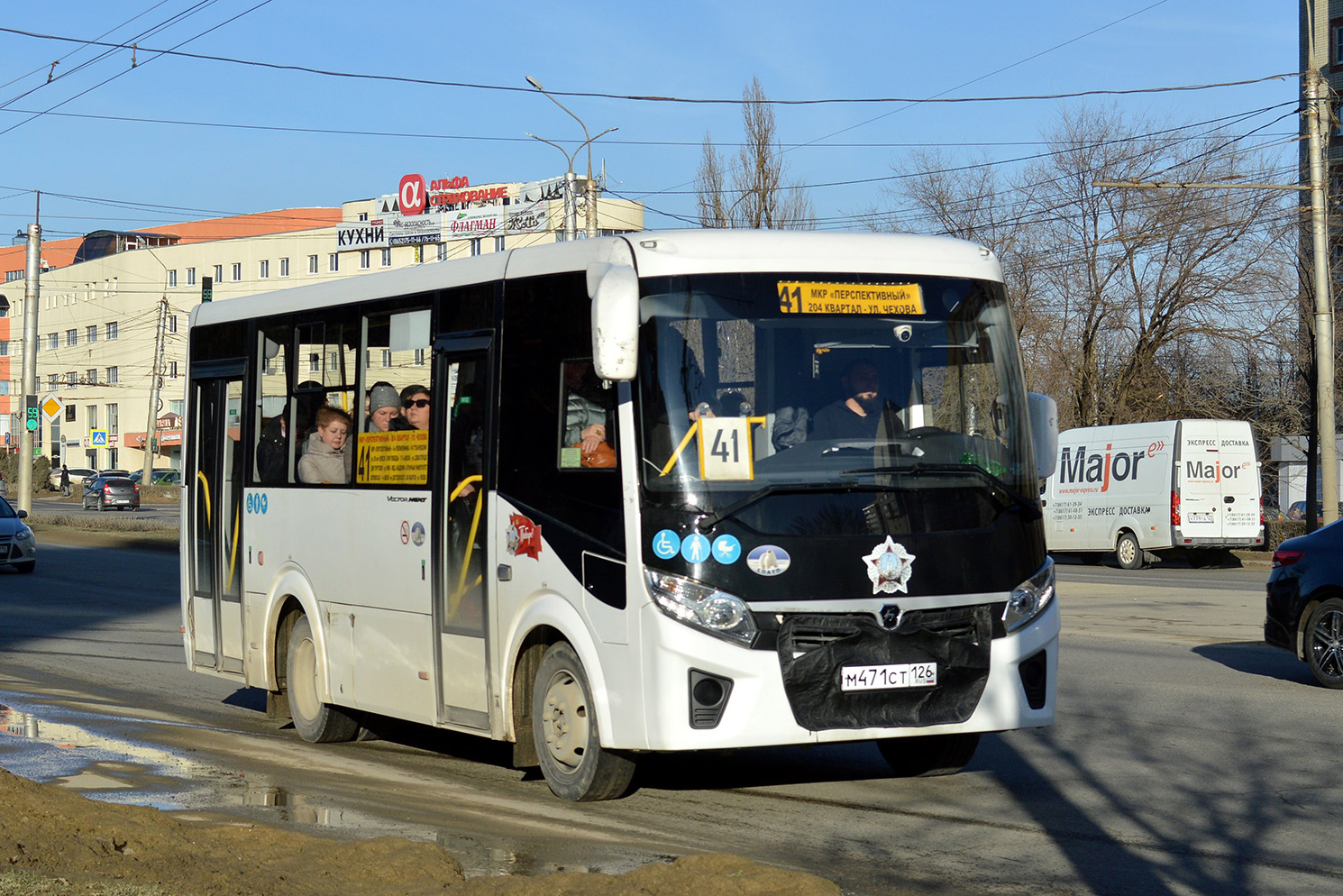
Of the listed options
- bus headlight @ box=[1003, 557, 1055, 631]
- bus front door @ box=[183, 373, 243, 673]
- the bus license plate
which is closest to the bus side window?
the bus license plate

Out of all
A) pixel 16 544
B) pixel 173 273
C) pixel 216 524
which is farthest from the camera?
pixel 173 273

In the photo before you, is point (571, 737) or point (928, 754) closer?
point (571, 737)

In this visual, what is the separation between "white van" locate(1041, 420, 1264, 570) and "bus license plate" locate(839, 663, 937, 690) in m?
23.5

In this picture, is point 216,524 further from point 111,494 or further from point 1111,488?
point 111,494

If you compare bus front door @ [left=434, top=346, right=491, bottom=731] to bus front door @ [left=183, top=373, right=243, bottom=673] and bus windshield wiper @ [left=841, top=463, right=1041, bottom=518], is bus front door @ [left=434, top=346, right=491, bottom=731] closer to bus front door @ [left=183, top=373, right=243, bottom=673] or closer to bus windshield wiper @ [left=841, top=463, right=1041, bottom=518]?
bus windshield wiper @ [left=841, top=463, right=1041, bottom=518]

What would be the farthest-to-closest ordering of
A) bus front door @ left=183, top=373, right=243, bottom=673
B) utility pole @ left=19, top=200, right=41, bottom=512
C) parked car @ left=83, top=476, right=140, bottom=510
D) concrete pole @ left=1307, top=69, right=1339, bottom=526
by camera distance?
parked car @ left=83, top=476, right=140, bottom=510, utility pole @ left=19, top=200, right=41, bottom=512, concrete pole @ left=1307, top=69, right=1339, bottom=526, bus front door @ left=183, top=373, right=243, bottom=673

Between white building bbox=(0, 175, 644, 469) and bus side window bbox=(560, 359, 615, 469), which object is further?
white building bbox=(0, 175, 644, 469)

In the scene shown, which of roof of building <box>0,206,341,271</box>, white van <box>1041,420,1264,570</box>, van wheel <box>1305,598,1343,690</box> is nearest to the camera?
van wheel <box>1305,598,1343,690</box>

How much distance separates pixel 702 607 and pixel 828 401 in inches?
45.0

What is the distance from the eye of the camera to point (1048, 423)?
27.4ft

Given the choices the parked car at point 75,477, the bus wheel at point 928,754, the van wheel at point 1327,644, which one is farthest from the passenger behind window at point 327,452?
the parked car at point 75,477

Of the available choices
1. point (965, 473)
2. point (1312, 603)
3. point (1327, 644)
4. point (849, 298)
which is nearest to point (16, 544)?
point (1312, 603)

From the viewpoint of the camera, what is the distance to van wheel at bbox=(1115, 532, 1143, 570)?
31375 mm

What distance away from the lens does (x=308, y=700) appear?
10.4 m
